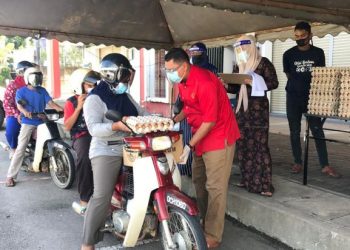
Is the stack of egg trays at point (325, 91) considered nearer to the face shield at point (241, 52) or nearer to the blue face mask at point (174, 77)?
the face shield at point (241, 52)

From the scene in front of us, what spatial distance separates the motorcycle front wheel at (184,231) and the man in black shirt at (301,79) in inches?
109

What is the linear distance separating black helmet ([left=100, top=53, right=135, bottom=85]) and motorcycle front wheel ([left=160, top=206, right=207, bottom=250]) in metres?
1.16

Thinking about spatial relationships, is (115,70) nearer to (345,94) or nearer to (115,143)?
(115,143)

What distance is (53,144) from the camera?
236 inches

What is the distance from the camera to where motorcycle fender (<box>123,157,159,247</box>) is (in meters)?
3.15

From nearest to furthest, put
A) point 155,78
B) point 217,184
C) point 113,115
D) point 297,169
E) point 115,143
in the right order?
point 113,115
point 115,143
point 217,184
point 297,169
point 155,78

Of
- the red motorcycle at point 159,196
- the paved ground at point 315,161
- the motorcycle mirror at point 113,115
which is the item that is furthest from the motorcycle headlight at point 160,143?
the paved ground at point 315,161

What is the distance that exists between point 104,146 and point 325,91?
241 centimetres

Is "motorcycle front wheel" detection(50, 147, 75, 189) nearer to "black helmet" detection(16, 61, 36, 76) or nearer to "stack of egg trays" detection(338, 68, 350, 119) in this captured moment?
"black helmet" detection(16, 61, 36, 76)

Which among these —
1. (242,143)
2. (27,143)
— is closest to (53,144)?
(27,143)

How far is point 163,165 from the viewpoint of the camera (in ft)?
10.5

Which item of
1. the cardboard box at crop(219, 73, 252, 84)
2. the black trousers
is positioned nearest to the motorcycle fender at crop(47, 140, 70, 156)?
the black trousers

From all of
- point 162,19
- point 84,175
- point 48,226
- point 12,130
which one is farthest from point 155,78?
point 48,226

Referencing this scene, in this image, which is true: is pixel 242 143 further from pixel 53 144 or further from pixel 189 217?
pixel 53 144
